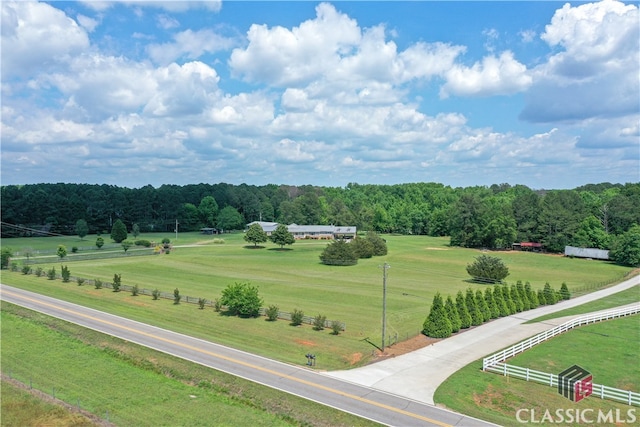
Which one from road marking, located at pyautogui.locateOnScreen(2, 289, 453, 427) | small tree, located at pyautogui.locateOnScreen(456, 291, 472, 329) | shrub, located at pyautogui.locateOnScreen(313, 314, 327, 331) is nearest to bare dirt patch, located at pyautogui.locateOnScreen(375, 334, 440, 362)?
small tree, located at pyautogui.locateOnScreen(456, 291, 472, 329)

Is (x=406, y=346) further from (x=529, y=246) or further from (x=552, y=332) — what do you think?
(x=529, y=246)

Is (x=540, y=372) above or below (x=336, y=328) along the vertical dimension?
above

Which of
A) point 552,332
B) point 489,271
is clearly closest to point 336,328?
point 552,332

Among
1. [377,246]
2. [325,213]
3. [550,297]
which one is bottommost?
[550,297]

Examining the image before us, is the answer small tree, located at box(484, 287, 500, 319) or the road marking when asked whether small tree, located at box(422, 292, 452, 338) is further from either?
the road marking

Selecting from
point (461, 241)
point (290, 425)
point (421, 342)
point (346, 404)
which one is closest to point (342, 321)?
point (421, 342)

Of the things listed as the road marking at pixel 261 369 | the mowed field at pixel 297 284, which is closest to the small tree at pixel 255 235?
the mowed field at pixel 297 284

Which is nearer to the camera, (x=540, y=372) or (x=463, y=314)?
(x=540, y=372)
